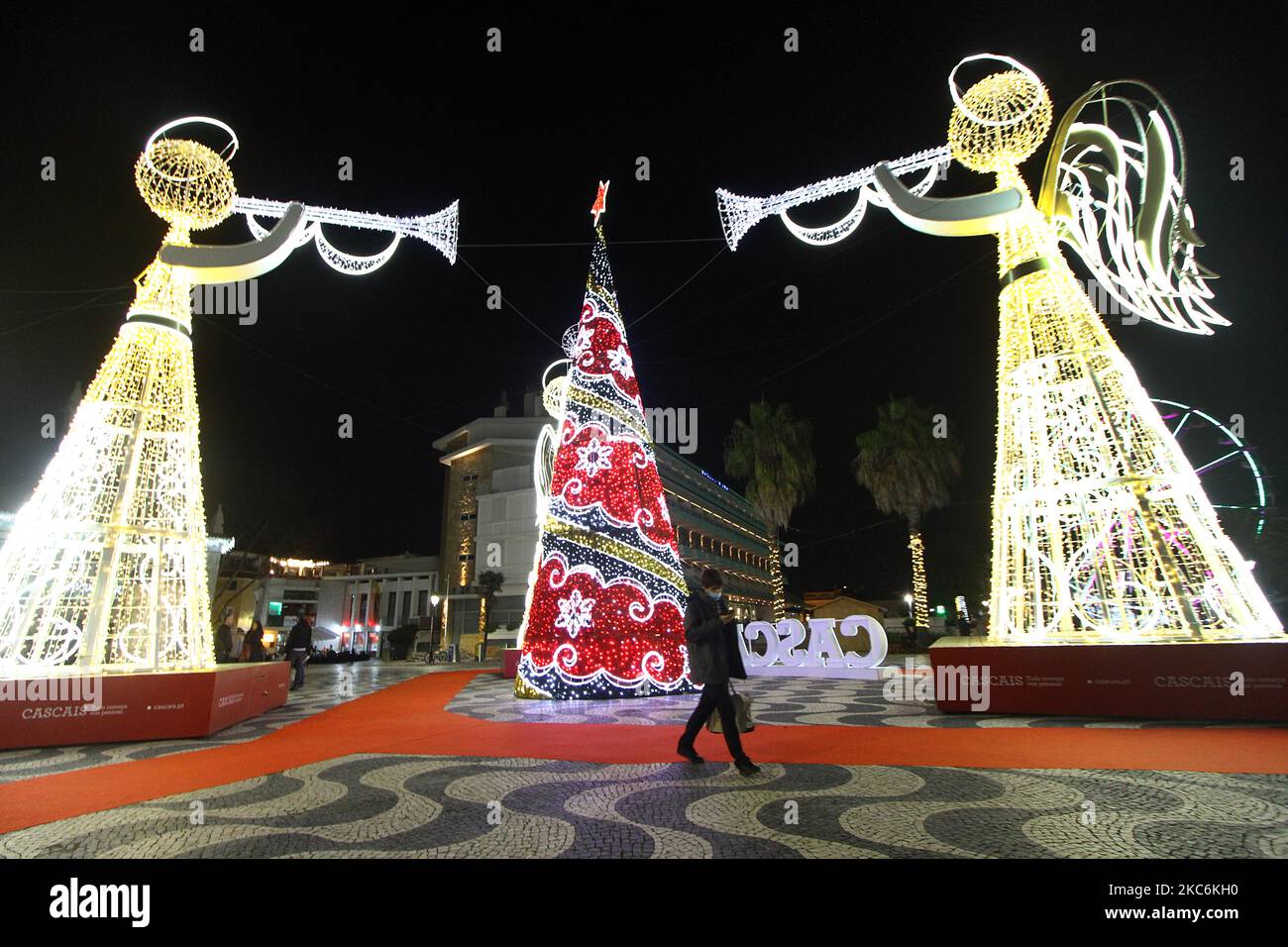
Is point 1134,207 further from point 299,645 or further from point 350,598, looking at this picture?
point 350,598

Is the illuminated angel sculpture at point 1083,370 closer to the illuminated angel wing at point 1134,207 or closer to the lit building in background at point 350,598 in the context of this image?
the illuminated angel wing at point 1134,207

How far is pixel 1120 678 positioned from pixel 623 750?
5524mm

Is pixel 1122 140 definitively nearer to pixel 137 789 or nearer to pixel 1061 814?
pixel 1061 814

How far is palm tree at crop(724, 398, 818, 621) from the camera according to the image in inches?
1126

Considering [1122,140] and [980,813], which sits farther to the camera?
[1122,140]

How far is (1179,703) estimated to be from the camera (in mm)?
7102

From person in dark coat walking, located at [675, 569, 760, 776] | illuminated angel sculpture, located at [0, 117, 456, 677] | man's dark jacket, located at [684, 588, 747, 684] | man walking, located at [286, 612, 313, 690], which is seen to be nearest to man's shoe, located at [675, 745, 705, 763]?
person in dark coat walking, located at [675, 569, 760, 776]

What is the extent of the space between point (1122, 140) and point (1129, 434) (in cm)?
397

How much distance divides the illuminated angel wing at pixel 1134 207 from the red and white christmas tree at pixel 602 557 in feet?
21.8

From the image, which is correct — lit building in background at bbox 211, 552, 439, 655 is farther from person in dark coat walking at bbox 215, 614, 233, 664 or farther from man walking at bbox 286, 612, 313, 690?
person in dark coat walking at bbox 215, 614, 233, 664

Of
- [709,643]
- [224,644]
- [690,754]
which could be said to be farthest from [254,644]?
[709,643]

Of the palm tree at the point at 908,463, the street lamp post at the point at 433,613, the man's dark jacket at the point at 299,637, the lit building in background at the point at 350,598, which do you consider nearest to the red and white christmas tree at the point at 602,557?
the man's dark jacket at the point at 299,637
